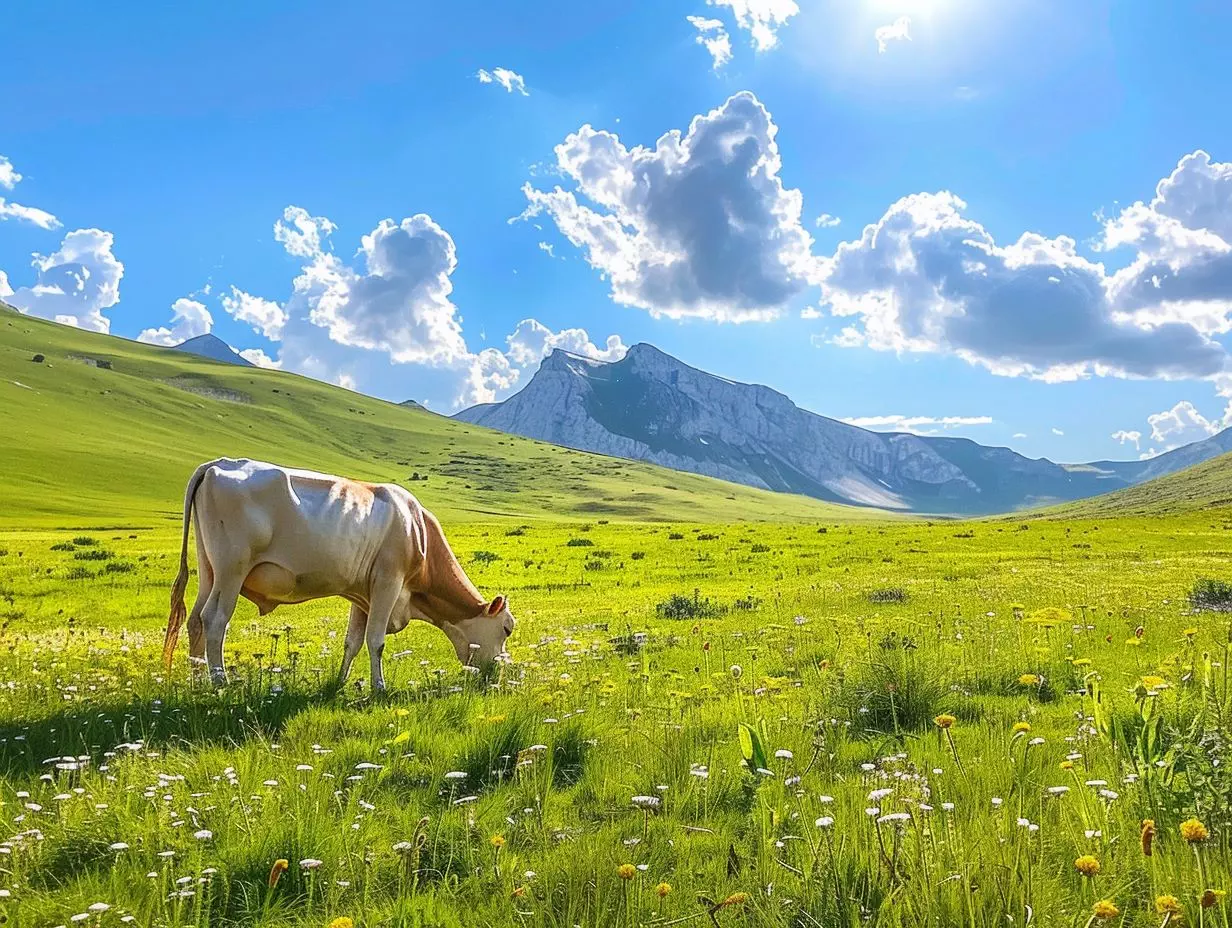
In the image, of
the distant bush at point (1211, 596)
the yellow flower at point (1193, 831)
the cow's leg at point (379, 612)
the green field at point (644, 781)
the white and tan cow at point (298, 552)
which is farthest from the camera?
the distant bush at point (1211, 596)

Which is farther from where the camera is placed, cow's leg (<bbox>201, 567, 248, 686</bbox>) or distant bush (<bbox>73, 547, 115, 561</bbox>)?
distant bush (<bbox>73, 547, 115, 561</bbox>)

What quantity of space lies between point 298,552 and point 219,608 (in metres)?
1.19

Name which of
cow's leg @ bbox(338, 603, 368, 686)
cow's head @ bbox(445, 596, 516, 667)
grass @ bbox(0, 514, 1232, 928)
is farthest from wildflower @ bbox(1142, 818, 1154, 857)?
cow's leg @ bbox(338, 603, 368, 686)

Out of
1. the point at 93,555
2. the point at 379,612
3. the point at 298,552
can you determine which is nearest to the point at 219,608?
the point at 298,552

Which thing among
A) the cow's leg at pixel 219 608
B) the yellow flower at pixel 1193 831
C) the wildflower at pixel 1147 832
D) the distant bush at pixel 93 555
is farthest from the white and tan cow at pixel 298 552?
the distant bush at pixel 93 555

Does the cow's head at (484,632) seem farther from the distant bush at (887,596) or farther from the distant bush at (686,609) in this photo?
the distant bush at (887,596)

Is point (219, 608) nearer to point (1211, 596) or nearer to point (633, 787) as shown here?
point (633, 787)

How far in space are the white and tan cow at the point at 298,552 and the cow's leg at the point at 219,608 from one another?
0.01 metres

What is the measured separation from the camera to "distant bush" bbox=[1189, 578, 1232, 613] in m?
15.1

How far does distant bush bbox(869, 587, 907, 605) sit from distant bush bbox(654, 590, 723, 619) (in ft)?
13.7

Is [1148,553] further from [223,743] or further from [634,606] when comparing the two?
[223,743]

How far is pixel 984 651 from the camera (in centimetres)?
1048

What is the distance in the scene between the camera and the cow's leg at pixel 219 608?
9.62 metres

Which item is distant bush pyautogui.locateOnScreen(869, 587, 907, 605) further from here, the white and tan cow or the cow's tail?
the cow's tail
